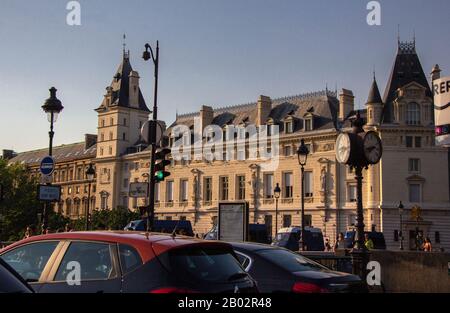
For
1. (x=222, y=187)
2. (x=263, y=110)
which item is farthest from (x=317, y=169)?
(x=222, y=187)

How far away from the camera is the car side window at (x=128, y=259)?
6461mm

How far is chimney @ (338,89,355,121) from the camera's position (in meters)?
65.3

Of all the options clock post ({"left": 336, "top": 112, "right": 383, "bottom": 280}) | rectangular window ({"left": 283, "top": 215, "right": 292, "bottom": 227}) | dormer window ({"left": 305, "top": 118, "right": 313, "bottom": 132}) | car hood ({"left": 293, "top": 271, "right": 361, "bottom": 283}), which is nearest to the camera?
car hood ({"left": 293, "top": 271, "right": 361, "bottom": 283})

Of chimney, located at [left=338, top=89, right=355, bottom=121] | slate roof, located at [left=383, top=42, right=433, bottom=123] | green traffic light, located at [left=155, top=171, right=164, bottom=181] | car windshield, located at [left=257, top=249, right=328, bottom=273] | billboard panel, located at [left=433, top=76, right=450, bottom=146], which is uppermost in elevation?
slate roof, located at [left=383, top=42, right=433, bottom=123]

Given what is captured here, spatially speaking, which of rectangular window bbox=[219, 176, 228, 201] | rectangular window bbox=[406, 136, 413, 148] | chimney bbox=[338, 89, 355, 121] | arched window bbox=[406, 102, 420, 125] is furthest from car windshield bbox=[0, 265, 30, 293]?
rectangular window bbox=[219, 176, 228, 201]

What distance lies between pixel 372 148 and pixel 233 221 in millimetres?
4597

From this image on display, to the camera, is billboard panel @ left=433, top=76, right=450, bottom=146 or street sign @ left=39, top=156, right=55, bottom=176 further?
street sign @ left=39, top=156, right=55, bottom=176

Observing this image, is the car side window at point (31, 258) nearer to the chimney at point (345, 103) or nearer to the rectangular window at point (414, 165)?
the rectangular window at point (414, 165)

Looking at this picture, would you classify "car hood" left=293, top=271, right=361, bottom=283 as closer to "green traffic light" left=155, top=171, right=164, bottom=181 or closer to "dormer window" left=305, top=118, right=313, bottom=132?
"green traffic light" left=155, top=171, right=164, bottom=181

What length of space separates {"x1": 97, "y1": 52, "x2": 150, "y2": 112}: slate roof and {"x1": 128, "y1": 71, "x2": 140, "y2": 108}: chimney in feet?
1.73

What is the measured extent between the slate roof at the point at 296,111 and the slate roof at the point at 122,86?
15.7 metres

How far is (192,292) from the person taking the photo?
6.03 m

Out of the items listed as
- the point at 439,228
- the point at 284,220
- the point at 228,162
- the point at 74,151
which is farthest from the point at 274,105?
the point at 74,151
